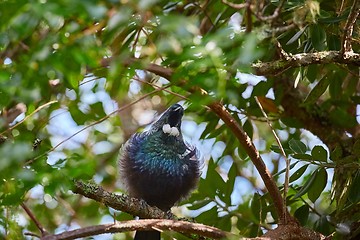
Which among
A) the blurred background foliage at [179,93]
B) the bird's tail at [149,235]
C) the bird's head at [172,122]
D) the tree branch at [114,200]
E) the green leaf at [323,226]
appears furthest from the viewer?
the bird's head at [172,122]

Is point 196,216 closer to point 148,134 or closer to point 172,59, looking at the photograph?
point 148,134

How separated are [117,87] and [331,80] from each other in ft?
3.15

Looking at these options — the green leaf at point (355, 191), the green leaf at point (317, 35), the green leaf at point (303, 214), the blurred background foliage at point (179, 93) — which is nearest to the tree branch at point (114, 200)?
the blurred background foliage at point (179, 93)

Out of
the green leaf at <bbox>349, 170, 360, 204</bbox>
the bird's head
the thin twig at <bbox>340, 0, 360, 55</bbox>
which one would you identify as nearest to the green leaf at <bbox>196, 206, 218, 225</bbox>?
the bird's head

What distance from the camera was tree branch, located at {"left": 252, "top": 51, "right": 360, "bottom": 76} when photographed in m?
2.56

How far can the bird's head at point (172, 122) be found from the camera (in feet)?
12.2

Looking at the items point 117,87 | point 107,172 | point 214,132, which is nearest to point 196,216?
point 214,132

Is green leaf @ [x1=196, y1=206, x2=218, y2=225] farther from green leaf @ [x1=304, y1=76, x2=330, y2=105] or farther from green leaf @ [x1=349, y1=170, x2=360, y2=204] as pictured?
green leaf @ [x1=349, y1=170, x2=360, y2=204]

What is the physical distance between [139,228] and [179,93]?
2.82 feet

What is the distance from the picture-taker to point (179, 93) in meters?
2.93

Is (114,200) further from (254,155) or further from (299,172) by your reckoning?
(299,172)

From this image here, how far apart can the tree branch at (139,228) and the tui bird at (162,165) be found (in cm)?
137

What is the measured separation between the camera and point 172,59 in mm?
1981

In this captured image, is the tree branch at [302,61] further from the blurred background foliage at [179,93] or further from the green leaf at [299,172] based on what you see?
the green leaf at [299,172]
